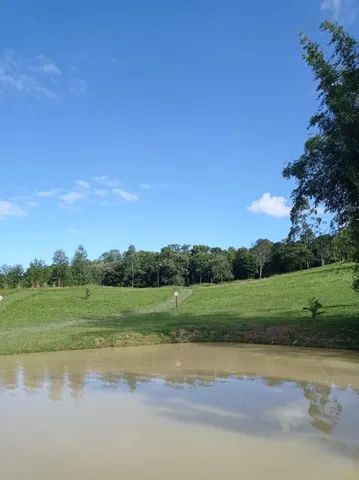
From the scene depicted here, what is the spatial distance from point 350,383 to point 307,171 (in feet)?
30.5

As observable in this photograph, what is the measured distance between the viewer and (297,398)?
11805 mm

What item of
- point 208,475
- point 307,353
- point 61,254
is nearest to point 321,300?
point 307,353

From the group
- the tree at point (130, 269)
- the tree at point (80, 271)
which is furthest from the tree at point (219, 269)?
the tree at point (80, 271)

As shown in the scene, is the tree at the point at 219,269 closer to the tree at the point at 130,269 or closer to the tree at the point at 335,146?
the tree at the point at 130,269

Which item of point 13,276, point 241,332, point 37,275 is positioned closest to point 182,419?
point 241,332

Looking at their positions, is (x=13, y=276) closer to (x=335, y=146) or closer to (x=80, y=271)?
(x=80, y=271)

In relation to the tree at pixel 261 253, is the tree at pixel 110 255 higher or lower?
higher

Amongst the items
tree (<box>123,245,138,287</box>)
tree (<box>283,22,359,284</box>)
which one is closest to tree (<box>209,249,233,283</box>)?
tree (<box>123,245,138,287</box>)

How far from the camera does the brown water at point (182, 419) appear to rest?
742cm

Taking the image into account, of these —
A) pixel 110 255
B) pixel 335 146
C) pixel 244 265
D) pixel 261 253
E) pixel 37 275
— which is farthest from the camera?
pixel 110 255

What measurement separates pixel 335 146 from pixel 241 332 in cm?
907

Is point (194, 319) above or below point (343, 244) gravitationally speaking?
below

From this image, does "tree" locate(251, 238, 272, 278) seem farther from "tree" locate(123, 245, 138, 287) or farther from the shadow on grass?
the shadow on grass

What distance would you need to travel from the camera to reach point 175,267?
364 ft
